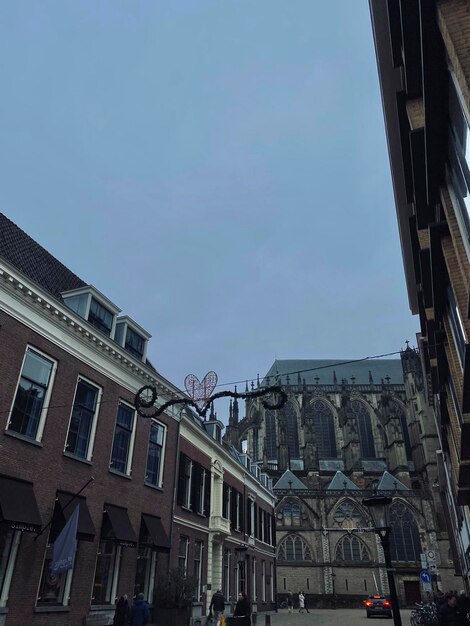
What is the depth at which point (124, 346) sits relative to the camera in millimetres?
17469

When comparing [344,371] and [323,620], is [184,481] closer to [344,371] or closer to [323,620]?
[323,620]

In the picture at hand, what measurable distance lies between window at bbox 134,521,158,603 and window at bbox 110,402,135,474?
2.23 metres

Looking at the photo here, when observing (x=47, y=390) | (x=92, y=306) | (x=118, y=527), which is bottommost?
(x=118, y=527)

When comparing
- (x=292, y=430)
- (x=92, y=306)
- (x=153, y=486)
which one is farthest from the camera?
(x=292, y=430)

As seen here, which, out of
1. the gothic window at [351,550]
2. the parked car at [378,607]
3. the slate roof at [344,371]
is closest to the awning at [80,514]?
the parked car at [378,607]

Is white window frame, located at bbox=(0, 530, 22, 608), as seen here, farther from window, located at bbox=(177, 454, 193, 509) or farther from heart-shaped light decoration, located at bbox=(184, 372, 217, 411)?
window, located at bbox=(177, 454, 193, 509)

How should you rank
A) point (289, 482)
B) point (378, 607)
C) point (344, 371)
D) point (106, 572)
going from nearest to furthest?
point (106, 572), point (378, 607), point (289, 482), point (344, 371)

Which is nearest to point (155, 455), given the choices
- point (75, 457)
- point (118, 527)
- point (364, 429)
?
point (118, 527)

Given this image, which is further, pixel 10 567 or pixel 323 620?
pixel 323 620

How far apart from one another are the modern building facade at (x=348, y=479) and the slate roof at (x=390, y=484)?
5.1 inches

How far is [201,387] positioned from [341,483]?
1915 inches

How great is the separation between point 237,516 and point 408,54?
25044mm

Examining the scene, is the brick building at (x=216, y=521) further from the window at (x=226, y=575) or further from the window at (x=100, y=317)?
the window at (x=100, y=317)

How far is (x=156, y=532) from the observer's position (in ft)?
55.2
